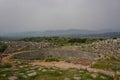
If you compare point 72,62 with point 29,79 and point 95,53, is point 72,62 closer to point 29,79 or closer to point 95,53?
point 95,53

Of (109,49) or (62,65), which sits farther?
(109,49)

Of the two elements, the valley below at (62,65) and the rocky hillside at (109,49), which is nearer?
the valley below at (62,65)

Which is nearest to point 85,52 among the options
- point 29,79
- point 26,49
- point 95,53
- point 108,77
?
point 95,53

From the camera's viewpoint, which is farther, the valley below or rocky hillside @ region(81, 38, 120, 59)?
rocky hillside @ region(81, 38, 120, 59)

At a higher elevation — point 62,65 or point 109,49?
point 109,49

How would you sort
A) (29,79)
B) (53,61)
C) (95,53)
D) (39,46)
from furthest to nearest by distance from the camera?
(39,46), (95,53), (53,61), (29,79)

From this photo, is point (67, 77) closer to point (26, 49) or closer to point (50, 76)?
point (50, 76)

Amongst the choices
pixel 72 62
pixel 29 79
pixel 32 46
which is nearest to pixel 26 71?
pixel 29 79

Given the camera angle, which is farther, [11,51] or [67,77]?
[11,51]

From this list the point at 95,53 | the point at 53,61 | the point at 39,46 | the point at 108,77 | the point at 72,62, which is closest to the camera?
the point at 108,77
